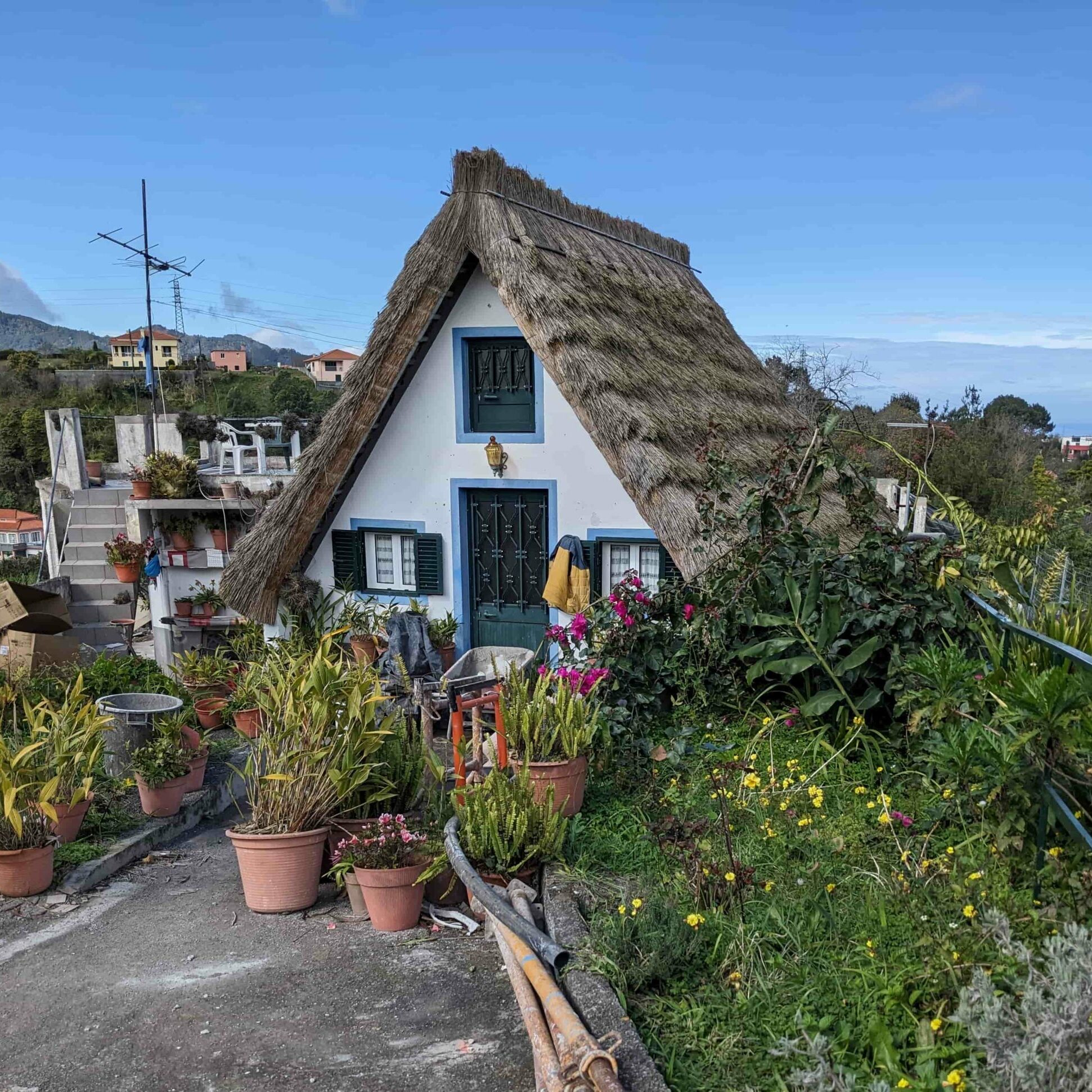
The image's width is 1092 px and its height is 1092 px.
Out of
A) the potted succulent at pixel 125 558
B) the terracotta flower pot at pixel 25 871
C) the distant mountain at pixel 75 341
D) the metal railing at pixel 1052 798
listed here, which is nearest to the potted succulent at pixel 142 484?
the potted succulent at pixel 125 558

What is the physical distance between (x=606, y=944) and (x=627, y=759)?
1732 millimetres

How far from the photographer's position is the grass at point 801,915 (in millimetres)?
2473

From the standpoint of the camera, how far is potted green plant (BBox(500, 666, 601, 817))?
4160mm

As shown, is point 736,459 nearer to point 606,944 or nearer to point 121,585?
point 606,944

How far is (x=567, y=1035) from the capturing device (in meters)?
2.53

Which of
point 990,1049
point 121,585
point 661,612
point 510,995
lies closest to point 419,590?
point 661,612

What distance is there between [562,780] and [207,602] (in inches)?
337

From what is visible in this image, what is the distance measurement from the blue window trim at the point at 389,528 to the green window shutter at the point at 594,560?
161cm

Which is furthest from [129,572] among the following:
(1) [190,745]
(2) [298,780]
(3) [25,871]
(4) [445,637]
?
(2) [298,780]

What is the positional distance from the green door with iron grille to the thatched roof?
1164mm

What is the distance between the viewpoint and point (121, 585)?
15203mm

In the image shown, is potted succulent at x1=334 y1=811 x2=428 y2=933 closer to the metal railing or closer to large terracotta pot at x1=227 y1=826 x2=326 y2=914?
large terracotta pot at x1=227 y1=826 x2=326 y2=914

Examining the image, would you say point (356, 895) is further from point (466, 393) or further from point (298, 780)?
point (466, 393)

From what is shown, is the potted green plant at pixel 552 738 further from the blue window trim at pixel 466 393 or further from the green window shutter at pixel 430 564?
the green window shutter at pixel 430 564
